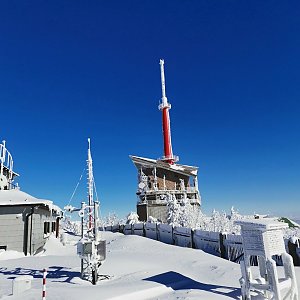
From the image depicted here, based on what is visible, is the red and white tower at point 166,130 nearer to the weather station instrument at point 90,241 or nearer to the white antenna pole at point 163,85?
the white antenna pole at point 163,85

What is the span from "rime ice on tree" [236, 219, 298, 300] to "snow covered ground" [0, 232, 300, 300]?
39 cm

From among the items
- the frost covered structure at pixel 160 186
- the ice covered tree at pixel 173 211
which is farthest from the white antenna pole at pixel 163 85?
the ice covered tree at pixel 173 211

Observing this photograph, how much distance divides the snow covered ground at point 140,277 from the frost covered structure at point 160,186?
2399 cm

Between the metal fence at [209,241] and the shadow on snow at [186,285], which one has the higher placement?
the metal fence at [209,241]

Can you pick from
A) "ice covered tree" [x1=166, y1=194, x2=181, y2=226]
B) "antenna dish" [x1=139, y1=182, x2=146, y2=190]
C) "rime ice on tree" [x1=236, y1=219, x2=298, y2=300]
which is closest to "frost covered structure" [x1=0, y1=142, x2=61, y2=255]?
"rime ice on tree" [x1=236, y1=219, x2=298, y2=300]

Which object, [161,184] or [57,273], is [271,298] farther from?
[161,184]

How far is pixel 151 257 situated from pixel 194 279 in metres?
5.12

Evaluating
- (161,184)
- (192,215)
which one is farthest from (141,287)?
(161,184)

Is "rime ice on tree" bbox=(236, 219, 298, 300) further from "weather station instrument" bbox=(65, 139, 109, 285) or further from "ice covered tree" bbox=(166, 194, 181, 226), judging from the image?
"ice covered tree" bbox=(166, 194, 181, 226)

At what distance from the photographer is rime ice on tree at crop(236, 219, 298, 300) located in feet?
23.1

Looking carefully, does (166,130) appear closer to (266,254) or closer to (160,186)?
(160,186)

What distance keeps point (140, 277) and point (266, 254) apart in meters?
4.94

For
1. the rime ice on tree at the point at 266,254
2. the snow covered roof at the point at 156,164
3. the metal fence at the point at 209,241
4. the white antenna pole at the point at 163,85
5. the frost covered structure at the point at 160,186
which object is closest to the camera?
the rime ice on tree at the point at 266,254

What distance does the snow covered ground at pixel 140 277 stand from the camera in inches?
315
